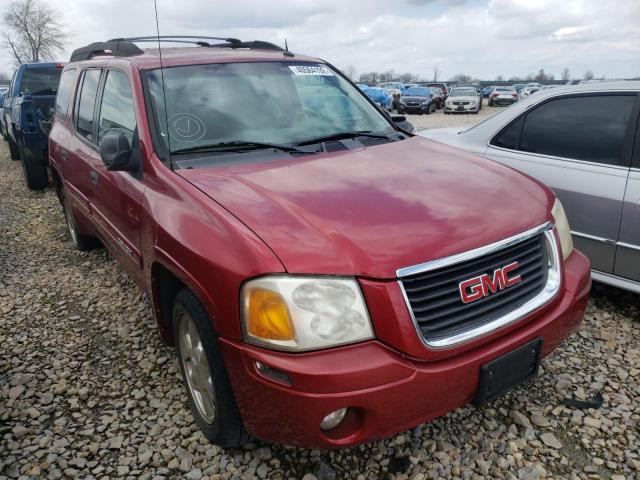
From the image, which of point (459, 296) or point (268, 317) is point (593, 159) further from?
point (268, 317)

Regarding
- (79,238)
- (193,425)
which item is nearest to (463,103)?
(79,238)

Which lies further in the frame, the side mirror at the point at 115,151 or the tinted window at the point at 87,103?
the tinted window at the point at 87,103

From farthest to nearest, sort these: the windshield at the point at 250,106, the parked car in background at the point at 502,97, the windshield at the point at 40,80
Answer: the parked car in background at the point at 502,97 → the windshield at the point at 40,80 → the windshield at the point at 250,106

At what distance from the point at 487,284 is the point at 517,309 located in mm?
201

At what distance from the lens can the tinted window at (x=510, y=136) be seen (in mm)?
3770

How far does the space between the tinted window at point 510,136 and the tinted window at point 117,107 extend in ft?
Answer: 8.90

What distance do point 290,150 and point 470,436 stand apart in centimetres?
165

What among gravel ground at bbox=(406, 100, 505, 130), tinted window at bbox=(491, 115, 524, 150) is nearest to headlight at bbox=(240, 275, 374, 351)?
tinted window at bbox=(491, 115, 524, 150)

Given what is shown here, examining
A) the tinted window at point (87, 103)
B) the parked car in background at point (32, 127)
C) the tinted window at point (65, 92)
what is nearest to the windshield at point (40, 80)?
the parked car in background at point (32, 127)

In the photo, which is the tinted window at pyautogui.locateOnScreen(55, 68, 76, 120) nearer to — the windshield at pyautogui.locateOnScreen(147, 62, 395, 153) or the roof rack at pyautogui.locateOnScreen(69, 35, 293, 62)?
the roof rack at pyautogui.locateOnScreen(69, 35, 293, 62)

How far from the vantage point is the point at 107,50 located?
3770mm

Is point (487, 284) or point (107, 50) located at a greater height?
point (107, 50)

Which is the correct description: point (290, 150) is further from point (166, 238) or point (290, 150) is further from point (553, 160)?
point (553, 160)

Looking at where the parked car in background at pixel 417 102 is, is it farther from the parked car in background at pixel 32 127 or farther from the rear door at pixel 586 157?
the rear door at pixel 586 157
